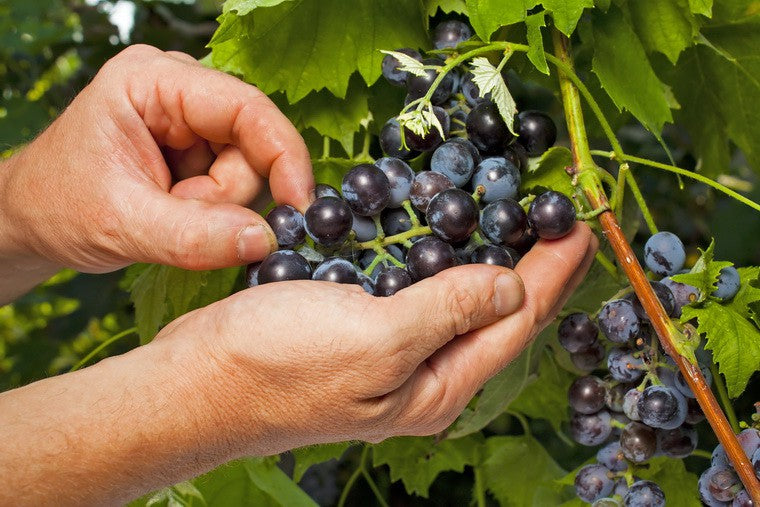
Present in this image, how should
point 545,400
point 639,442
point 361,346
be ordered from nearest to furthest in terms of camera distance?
point 361,346, point 639,442, point 545,400

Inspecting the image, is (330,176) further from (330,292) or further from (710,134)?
(710,134)

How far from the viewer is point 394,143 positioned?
1176mm

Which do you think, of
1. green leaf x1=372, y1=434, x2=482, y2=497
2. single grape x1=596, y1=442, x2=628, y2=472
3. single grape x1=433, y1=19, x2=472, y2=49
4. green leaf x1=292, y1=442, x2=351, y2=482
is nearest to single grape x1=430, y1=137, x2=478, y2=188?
single grape x1=433, y1=19, x2=472, y2=49

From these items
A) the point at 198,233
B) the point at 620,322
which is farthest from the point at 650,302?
the point at 198,233

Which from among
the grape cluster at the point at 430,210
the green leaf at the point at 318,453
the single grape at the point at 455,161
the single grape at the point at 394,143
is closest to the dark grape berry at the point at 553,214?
the grape cluster at the point at 430,210

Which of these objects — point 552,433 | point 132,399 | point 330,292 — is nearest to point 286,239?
point 330,292

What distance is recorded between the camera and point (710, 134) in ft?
5.36

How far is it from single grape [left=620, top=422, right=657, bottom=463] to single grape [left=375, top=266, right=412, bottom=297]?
1.31 ft

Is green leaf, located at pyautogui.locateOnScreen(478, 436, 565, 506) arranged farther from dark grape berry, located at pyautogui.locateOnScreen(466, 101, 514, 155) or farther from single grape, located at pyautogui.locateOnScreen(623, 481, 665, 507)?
dark grape berry, located at pyautogui.locateOnScreen(466, 101, 514, 155)

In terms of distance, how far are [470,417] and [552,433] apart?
86 centimetres

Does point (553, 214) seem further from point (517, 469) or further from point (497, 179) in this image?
point (517, 469)

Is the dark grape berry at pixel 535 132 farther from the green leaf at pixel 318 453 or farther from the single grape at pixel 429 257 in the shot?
the green leaf at pixel 318 453

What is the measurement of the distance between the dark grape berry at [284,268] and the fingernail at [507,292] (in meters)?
0.23

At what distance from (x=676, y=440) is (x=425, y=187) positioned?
504mm
